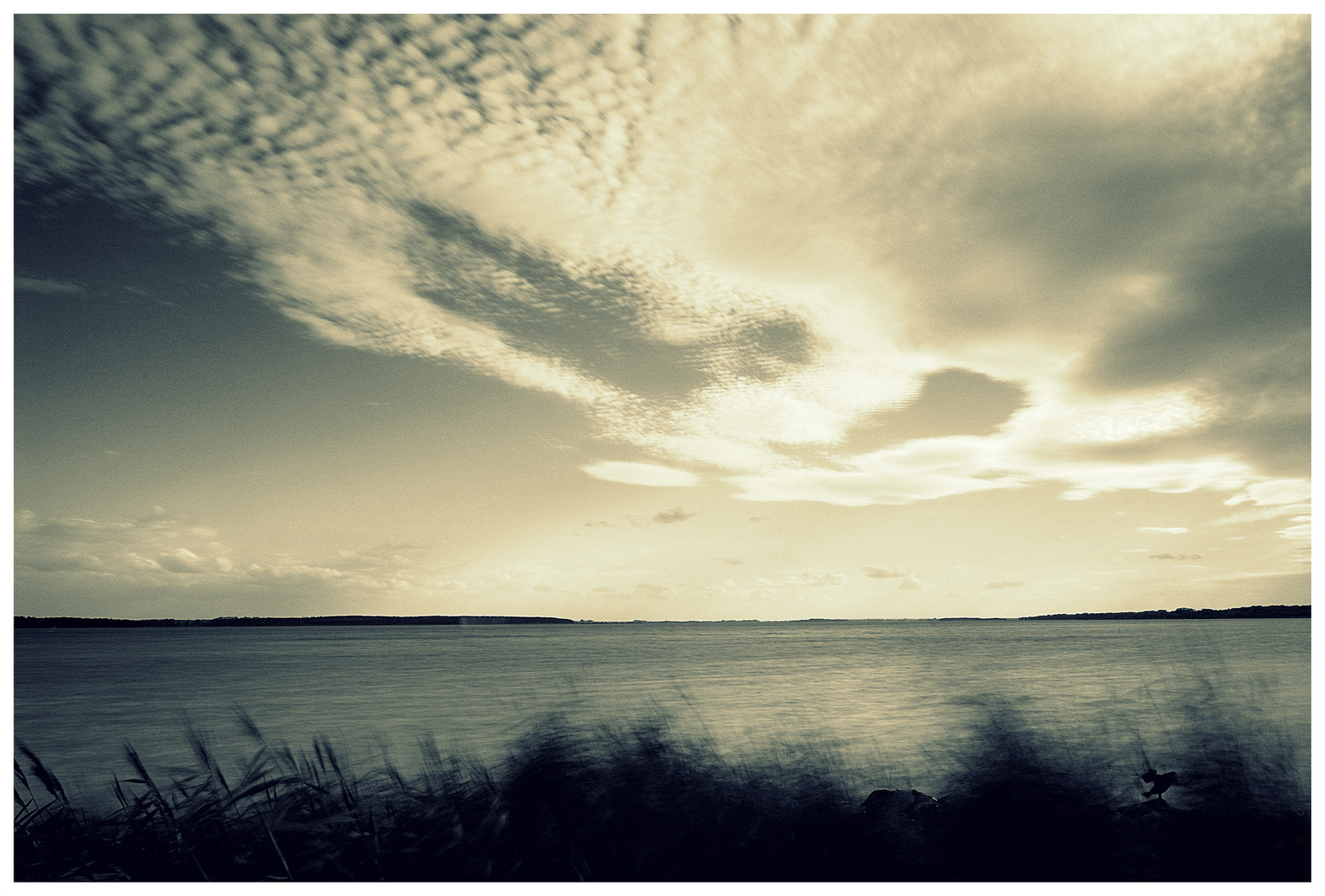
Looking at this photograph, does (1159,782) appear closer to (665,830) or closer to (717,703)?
(665,830)

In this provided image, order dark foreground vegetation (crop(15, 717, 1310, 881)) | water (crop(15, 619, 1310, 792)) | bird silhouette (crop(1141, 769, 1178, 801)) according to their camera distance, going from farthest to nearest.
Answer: water (crop(15, 619, 1310, 792))
bird silhouette (crop(1141, 769, 1178, 801))
dark foreground vegetation (crop(15, 717, 1310, 881))

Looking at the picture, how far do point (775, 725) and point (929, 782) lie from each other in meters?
8.35

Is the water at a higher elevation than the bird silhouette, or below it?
below

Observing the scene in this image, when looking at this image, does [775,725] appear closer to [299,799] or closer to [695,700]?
[695,700]

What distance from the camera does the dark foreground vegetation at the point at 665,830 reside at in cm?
647

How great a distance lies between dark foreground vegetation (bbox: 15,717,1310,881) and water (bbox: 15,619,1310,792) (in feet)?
6.21

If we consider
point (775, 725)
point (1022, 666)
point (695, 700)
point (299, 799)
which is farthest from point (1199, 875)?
point (1022, 666)

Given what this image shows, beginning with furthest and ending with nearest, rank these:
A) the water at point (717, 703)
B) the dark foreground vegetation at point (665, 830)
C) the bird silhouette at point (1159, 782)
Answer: the water at point (717, 703) < the bird silhouette at point (1159, 782) < the dark foreground vegetation at point (665, 830)

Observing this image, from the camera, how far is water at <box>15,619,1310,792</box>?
1302 cm

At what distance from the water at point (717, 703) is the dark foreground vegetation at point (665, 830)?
189 centimetres

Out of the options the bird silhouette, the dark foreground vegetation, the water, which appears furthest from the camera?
the water

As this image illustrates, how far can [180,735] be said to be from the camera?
69.6 feet

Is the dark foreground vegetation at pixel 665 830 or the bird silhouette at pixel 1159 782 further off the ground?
the bird silhouette at pixel 1159 782

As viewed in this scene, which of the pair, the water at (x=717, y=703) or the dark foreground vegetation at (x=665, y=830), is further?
the water at (x=717, y=703)
